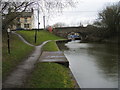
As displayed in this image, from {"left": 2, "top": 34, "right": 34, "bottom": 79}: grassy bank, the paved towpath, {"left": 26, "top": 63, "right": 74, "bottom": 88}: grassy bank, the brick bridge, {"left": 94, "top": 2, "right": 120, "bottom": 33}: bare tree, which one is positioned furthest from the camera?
the brick bridge

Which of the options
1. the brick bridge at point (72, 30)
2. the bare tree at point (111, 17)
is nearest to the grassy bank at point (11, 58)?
the bare tree at point (111, 17)

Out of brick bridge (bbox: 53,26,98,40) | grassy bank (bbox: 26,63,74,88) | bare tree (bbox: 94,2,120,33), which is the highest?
bare tree (bbox: 94,2,120,33)

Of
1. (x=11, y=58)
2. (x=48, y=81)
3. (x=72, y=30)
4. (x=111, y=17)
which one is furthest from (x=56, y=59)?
(x=72, y=30)

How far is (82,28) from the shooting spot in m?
67.2

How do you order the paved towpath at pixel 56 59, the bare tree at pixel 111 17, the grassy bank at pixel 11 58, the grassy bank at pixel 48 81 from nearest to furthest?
the grassy bank at pixel 48 81
the grassy bank at pixel 11 58
the paved towpath at pixel 56 59
the bare tree at pixel 111 17

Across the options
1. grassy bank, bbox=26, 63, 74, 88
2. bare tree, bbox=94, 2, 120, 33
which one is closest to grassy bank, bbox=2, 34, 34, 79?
grassy bank, bbox=26, 63, 74, 88

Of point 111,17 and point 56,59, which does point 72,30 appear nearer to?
point 111,17

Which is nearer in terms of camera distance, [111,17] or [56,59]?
[56,59]

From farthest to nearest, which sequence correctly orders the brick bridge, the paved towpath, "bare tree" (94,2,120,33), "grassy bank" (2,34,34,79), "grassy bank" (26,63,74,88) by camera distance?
the brick bridge
"bare tree" (94,2,120,33)
the paved towpath
"grassy bank" (2,34,34,79)
"grassy bank" (26,63,74,88)

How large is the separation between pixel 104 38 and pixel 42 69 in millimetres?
52600

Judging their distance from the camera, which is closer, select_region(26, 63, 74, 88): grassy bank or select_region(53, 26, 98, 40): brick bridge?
select_region(26, 63, 74, 88): grassy bank

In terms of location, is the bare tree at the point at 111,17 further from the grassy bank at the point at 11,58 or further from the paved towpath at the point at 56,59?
the paved towpath at the point at 56,59

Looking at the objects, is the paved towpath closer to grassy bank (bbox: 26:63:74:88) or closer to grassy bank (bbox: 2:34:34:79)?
grassy bank (bbox: 2:34:34:79)

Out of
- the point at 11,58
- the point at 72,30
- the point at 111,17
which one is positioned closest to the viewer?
the point at 11,58
